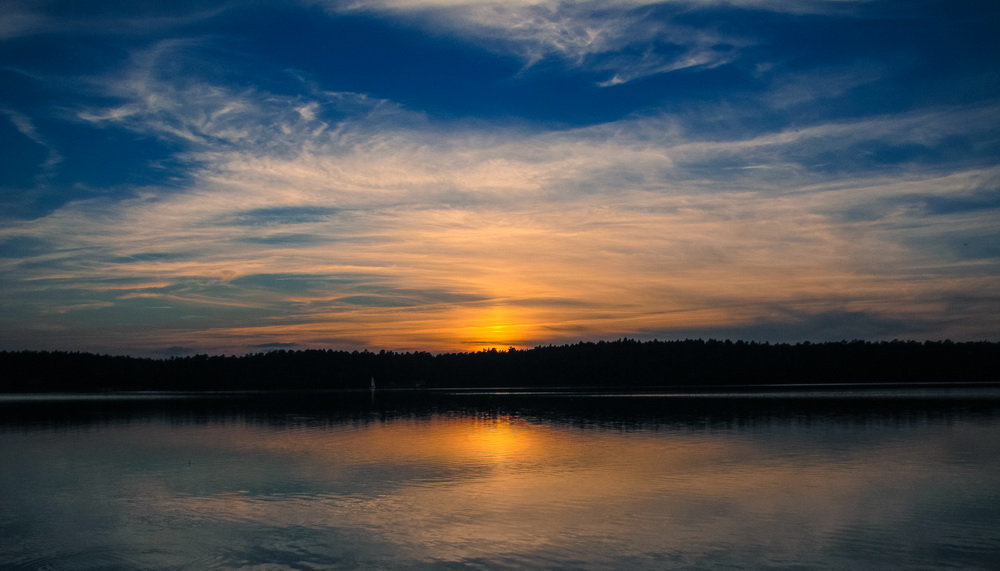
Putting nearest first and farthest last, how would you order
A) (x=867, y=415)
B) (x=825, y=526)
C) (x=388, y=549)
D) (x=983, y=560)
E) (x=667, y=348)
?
(x=983, y=560) < (x=388, y=549) < (x=825, y=526) < (x=867, y=415) < (x=667, y=348)

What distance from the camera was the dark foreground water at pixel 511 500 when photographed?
15.8 m

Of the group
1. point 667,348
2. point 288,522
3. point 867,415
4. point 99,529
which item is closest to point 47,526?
point 99,529

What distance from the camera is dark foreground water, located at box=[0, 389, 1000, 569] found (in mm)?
15812

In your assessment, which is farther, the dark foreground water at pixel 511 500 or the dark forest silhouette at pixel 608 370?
the dark forest silhouette at pixel 608 370

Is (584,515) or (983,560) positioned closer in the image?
(983,560)

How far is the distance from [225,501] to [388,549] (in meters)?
8.19

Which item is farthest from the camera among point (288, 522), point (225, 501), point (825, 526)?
point (225, 501)

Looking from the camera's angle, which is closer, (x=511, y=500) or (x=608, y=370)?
(x=511, y=500)

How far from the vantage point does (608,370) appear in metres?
178

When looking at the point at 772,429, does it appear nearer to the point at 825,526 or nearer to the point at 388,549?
the point at 825,526

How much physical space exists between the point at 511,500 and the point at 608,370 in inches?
6264

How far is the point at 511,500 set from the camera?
21922 mm

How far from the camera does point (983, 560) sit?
14.8m

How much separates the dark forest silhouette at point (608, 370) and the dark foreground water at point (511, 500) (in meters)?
131
